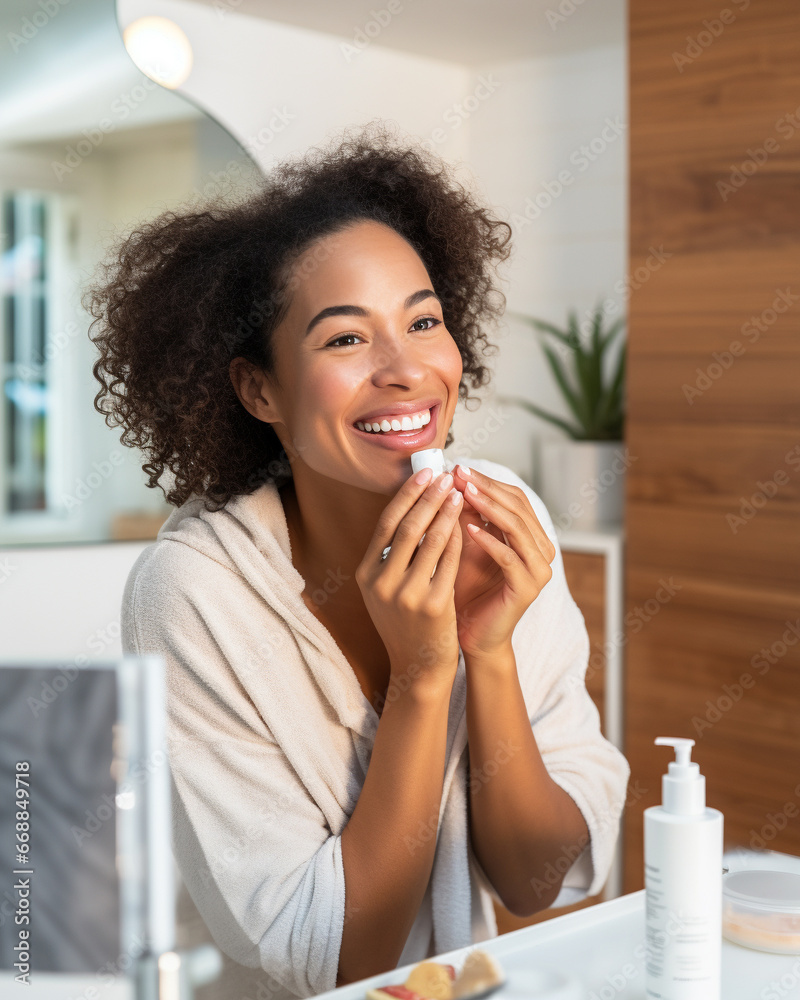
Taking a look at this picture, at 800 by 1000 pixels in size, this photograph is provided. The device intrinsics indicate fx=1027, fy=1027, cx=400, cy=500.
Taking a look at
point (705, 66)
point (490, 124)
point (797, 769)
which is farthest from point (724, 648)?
point (490, 124)

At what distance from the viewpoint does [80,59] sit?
2.27 meters

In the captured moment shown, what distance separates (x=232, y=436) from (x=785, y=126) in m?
1.23

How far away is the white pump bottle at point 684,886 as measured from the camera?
63 centimetres

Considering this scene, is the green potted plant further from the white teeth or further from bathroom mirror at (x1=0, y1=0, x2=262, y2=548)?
the white teeth

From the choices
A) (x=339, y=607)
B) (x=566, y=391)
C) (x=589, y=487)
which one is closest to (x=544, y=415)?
(x=566, y=391)

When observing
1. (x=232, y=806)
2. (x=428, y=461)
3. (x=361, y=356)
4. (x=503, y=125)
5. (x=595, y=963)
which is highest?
(x=503, y=125)

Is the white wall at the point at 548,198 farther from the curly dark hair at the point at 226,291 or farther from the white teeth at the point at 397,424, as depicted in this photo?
the white teeth at the point at 397,424

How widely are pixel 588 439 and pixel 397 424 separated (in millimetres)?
1566

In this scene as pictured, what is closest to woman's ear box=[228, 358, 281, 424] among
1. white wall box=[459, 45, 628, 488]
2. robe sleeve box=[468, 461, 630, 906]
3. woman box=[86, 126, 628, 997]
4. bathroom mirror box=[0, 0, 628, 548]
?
woman box=[86, 126, 628, 997]

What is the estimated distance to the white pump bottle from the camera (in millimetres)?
629

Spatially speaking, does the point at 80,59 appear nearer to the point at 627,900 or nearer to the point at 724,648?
the point at 724,648

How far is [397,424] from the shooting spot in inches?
39.1

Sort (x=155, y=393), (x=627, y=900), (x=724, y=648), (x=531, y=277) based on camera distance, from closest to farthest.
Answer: (x=627, y=900)
(x=155, y=393)
(x=724, y=648)
(x=531, y=277)

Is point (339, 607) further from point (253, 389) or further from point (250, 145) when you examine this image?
point (250, 145)
